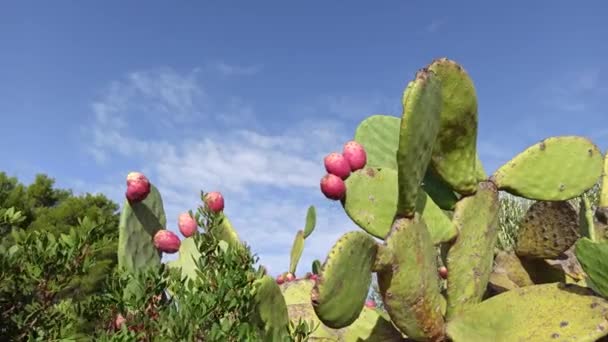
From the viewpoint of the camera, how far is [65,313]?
7.40 ft

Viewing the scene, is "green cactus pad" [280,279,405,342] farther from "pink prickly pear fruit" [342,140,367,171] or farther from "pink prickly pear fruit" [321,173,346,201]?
"pink prickly pear fruit" [342,140,367,171]

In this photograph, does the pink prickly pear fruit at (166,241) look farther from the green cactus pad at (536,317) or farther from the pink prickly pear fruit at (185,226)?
the green cactus pad at (536,317)

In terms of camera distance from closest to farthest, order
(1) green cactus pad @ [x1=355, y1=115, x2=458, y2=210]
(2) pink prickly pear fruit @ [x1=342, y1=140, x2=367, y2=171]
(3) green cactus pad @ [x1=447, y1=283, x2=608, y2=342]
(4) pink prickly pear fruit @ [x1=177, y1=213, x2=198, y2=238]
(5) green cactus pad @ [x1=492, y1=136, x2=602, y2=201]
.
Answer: (3) green cactus pad @ [x1=447, y1=283, x2=608, y2=342] → (2) pink prickly pear fruit @ [x1=342, y1=140, x2=367, y2=171] → (4) pink prickly pear fruit @ [x1=177, y1=213, x2=198, y2=238] → (5) green cactus pad @ [x1=492, y1=136, x2=602, y2=201] → (1) green cactus pad @ [x1=355, y1=115, x2=458, y2=210]

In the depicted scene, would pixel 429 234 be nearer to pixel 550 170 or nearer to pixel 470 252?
pixel 470 252

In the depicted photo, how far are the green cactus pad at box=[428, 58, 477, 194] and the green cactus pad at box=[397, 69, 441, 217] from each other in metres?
0.16

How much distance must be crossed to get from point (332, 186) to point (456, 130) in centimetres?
63

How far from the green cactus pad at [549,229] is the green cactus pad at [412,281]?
1197 mm

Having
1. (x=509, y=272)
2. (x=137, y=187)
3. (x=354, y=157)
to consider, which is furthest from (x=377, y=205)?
(x=509, y=272)

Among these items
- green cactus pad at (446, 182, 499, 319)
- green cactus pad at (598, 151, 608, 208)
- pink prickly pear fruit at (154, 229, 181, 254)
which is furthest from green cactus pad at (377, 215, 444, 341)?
green cactus pad at (598, 151, 608, 208)

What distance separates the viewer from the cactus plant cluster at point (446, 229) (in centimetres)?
255

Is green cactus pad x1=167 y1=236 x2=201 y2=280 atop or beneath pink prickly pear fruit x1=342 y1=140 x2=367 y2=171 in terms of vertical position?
beneath

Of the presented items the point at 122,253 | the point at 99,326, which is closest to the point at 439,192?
the point at 122,253

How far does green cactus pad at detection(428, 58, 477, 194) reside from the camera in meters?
2.92

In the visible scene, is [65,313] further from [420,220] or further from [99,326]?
[420,220]
